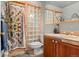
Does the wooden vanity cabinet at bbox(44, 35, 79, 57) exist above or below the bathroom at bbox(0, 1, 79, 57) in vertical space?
below

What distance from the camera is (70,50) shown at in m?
1.82

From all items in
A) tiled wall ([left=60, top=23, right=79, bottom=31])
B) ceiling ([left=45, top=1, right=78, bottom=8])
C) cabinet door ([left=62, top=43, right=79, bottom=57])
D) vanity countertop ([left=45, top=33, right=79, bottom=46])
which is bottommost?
cabinet door ([left=62, top=43, right=79, bottom=57])

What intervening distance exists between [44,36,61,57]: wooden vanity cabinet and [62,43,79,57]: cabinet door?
7 centimetres

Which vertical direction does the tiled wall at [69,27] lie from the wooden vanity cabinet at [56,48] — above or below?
above

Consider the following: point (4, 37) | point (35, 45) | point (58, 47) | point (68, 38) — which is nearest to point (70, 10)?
point (68, 38)

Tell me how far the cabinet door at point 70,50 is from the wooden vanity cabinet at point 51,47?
0.07 m

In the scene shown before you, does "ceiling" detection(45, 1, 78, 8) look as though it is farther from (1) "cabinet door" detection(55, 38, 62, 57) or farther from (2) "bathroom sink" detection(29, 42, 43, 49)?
(2) "bathroom sink" detection(29, 42, 43, 49)

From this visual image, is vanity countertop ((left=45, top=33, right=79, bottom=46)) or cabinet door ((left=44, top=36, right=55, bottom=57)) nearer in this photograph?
vanity countertop ((left=45, top=33, right=79, bottom=46))

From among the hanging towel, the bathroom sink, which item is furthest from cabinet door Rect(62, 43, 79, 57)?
the hanging towel

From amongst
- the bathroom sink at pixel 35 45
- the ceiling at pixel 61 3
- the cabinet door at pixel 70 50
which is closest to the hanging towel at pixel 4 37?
the bathroom sink at pixel 35 45

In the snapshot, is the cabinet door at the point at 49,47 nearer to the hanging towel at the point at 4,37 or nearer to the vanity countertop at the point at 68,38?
the vanity countertop at the point at 68,38

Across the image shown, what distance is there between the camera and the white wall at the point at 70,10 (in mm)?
1830

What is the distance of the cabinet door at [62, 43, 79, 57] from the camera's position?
70.4 inches

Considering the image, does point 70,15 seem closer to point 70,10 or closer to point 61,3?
point 70,10
